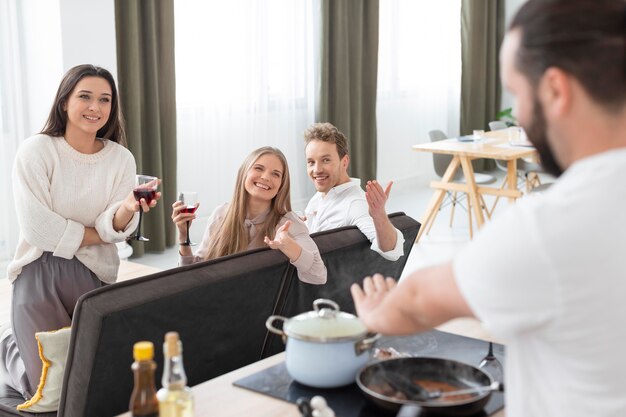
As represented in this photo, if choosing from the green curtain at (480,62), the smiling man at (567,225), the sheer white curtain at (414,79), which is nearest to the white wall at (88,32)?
the sheer white curtain at (414,79)

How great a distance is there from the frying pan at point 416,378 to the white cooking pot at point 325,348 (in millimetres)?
41

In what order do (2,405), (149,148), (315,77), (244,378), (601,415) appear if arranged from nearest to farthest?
(601,415)
(244,378)
(2,405)
(149,148)
(315,77)

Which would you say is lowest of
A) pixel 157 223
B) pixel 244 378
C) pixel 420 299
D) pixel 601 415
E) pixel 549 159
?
pixel 157 223

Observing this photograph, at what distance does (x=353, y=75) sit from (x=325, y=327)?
591 cm

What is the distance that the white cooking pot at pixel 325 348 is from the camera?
1690 mm

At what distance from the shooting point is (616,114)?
3.39 ft

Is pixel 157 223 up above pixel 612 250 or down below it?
below

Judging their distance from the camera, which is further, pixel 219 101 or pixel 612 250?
pixel 219 101

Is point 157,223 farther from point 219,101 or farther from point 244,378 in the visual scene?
point 244,378

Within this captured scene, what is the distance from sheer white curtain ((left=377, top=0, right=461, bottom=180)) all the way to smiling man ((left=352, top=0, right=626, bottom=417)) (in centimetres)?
714

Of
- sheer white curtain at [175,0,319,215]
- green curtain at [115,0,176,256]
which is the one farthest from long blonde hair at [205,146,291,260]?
sheer white curtain at [175,0,319,215]

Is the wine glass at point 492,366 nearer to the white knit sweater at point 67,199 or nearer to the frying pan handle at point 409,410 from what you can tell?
the frying pan handle at point 409,410

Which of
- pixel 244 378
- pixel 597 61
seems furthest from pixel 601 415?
pixel 244 378

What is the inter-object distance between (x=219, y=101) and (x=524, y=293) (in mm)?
5427
